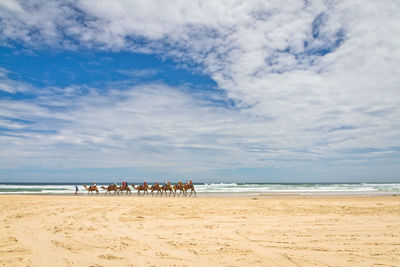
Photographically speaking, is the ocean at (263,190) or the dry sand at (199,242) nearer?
the dry sand at (199,242)

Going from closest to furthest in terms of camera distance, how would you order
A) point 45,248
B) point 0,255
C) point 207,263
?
point 207,263, point 0,255, point 45,248

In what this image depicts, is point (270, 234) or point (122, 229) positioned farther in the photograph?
point (122, 229)

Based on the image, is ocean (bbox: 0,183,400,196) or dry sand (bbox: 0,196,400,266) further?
ocean (bbox: 0,183,400,196)

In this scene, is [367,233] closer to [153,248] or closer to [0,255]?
[153,248]

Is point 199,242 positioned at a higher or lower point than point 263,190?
higher

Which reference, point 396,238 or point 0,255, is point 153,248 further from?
point 396,238

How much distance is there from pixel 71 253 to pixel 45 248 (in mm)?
796

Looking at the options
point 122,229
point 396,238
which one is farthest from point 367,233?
point 122,229

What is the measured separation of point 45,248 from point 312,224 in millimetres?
7251

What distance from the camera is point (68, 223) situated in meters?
8.50

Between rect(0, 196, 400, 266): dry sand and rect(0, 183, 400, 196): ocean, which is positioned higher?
rect(0, 196, 400, 266): dry sand

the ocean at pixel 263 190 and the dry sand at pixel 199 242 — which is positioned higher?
the dry sand at pixel 199 242

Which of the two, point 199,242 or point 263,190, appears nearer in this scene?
point 199,242

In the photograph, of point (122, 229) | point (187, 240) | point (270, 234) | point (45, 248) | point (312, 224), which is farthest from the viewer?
point (312, 224)
